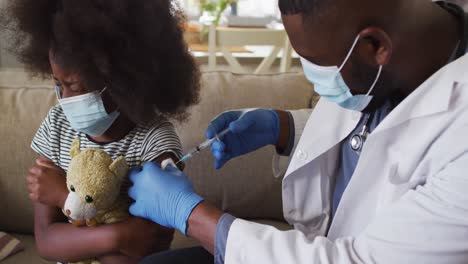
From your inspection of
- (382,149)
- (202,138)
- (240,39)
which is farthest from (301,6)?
(240,39)

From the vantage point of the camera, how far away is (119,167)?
97 centimetres

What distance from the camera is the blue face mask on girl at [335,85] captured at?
851 mm

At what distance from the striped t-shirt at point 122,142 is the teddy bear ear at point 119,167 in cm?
11

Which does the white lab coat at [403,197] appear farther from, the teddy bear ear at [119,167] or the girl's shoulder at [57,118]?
the girl's shoulder at [57,118]

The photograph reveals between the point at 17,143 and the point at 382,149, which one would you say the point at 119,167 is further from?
the point at 17,143

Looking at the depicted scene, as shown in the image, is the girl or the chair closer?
the girl

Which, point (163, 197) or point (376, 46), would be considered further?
point (163, 197)

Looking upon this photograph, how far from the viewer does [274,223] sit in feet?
5.41

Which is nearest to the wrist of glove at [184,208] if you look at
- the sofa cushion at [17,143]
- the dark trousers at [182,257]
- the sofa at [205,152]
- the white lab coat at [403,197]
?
the white lab coat at [403,197]

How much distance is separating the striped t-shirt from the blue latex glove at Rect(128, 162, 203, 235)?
11 cm

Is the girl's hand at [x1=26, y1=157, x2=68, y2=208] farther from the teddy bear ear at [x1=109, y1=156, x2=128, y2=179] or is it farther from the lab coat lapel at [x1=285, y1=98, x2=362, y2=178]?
the lab coat lapel at [x1=285, y1=98, x2=362, y2=178]

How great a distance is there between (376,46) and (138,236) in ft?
2.18

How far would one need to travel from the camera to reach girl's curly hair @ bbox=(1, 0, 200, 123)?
0.99 metres

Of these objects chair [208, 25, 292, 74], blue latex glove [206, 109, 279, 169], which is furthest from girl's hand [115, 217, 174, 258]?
chair [208, 25, 292, 74]
